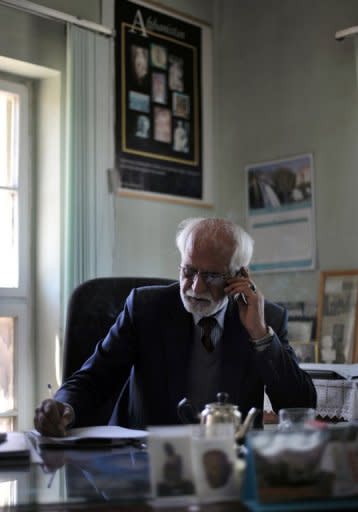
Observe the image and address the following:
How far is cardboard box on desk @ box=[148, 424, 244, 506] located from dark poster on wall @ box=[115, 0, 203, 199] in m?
2.74

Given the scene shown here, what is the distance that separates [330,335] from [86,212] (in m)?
1.26

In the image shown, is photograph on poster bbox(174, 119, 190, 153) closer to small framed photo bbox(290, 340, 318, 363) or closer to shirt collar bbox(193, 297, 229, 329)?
small framed photo bbox(290, 340, 318, 363)

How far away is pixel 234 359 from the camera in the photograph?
84.3 inches

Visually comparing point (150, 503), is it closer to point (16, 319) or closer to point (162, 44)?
point (16, 319)

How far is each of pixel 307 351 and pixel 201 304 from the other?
1.39 meters

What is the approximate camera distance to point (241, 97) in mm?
4102

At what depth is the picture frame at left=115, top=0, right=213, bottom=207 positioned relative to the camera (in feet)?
12.3

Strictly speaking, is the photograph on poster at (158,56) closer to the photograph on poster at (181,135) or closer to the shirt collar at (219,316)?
the photograph on poster at (181,135)

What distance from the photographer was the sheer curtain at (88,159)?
339cm

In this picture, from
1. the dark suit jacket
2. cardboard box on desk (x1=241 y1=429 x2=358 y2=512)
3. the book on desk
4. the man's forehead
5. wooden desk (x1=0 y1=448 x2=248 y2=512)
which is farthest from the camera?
the man's forehead

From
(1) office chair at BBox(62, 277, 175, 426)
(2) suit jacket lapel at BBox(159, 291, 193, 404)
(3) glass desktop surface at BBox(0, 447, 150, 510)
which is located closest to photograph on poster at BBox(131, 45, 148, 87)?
(1) office chair at BBox(62, 277, 175, 426)

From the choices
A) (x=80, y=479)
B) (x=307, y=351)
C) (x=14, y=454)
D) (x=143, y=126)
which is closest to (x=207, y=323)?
(x=14, y=454)

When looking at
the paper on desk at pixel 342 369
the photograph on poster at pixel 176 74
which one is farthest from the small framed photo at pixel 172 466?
the photograph on poster at pixel 176 74

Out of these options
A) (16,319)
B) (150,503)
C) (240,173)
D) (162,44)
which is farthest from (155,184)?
(150,503)
